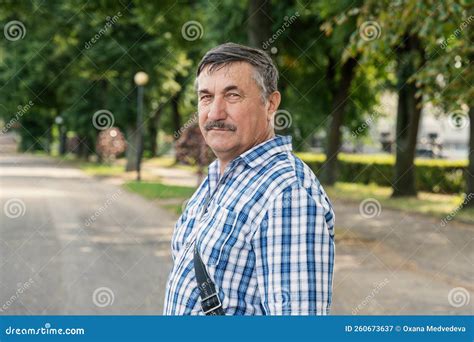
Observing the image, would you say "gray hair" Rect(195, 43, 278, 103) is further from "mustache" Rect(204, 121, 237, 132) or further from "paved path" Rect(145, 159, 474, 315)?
"paved path" Rect(145, 159, 474, 315)

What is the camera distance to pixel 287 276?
1.59m

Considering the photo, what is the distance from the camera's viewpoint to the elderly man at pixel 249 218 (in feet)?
5.22

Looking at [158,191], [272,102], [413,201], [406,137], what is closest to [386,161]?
[406,137]

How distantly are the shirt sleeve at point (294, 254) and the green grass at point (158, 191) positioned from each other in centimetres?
1641

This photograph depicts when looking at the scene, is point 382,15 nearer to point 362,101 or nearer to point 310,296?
point 310,296

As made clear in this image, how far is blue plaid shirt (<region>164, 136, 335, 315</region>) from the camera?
Answer: 5.21ft

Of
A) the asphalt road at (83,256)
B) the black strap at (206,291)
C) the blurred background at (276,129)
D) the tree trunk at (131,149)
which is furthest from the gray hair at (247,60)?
the tree trunk at (131,149)

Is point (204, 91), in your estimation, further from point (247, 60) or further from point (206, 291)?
point (206, 291)

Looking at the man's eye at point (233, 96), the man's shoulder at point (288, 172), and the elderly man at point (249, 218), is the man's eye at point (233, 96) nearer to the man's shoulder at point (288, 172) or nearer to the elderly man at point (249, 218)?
the elderly man at point (249, 218)

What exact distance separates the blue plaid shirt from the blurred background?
4.77 m

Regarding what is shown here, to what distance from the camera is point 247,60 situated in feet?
5.83

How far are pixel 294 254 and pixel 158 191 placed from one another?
18.2 m

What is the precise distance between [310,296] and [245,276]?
17 centimetres
